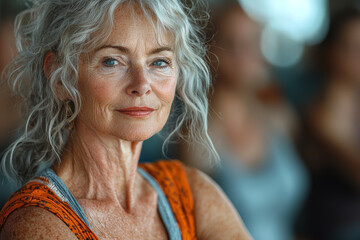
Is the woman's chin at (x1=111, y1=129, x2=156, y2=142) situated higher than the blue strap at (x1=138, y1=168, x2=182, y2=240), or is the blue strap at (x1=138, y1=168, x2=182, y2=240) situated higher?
the woman's chin at (x1=111, y1=129, x2=156, y2=142)

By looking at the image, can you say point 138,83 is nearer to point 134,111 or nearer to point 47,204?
point 134,111

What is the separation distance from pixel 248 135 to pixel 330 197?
600 millimetres

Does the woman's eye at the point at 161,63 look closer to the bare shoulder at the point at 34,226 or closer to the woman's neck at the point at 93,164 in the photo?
the woman's neck at the point at 93,164

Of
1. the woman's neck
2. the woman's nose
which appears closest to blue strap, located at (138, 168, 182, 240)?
the woman's neck

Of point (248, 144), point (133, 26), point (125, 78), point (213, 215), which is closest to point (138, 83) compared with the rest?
Result: point (125, 78)

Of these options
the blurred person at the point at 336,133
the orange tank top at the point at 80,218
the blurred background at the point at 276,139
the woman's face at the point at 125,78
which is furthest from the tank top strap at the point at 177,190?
the blurred person at the point at 336,133

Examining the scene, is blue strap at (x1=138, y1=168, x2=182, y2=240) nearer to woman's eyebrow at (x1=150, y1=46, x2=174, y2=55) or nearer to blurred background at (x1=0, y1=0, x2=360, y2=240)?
woman's eyebrow at (x1=150, y1=46, x2=174, y2=55)

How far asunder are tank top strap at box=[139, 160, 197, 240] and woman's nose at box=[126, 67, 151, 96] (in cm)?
38

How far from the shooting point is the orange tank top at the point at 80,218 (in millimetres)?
1098

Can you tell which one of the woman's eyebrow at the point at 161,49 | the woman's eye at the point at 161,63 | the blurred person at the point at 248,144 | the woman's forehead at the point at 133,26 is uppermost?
the woman's forehead at the point at 133,26

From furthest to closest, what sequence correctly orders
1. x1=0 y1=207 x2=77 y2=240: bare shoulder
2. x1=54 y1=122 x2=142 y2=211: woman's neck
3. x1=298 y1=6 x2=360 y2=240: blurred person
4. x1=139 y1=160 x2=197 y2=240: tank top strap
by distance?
x1=298 y1=6 x2=360 y2=240: blurred person
x1=139 y1=160 x2=197 y2=240: tank top strap
x1=54 y1=122 x2=142 y2=211: woman's neck
x1=0 y1=207 x2=77 y2=240: bare shoulder

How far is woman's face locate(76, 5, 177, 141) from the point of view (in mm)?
1164

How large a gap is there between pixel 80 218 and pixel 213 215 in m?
0.44

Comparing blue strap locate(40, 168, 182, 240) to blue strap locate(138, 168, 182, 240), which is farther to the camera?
blue strap locate(138, 168, 182, 240)
